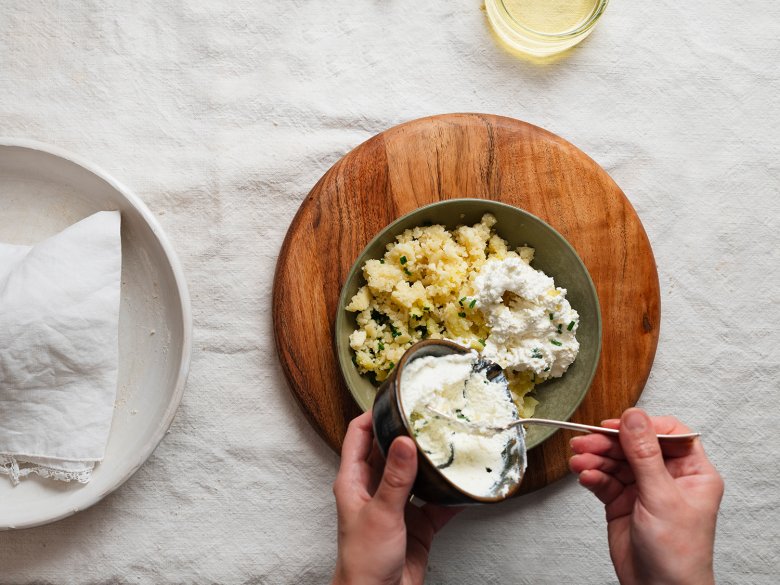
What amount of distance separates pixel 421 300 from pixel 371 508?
0.32 metres

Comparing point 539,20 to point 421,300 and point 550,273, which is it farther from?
point 421,300

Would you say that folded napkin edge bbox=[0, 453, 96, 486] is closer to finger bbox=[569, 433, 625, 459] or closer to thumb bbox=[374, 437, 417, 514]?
thumb bbox=[374, 437, 417, 514]

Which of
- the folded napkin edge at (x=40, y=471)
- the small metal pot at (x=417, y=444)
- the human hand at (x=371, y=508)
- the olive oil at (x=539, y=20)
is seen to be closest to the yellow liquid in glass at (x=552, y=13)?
the olive oil at (x=539, y=20)

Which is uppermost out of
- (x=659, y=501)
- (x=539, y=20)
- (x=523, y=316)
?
(x=539, y=20)

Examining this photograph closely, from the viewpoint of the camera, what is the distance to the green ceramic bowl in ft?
3.47

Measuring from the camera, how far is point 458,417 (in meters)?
0.92

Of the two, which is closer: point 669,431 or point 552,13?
point 669,431

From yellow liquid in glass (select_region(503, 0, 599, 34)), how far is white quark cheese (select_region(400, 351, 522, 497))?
26.1 inches

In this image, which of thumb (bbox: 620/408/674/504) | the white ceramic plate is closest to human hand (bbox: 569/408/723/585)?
thumb (bbox: 620/408/674/504)

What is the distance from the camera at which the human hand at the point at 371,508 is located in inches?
32.6

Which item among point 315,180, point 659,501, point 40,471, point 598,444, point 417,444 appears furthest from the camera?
point 315,180

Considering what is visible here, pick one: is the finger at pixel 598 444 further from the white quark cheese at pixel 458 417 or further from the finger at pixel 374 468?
the finger at pixel 374 468

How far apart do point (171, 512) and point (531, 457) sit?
61cm

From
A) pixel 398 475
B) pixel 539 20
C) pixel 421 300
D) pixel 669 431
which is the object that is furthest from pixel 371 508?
pixel 539 20
